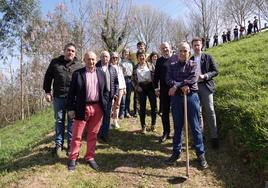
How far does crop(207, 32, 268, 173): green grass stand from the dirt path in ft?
1.11

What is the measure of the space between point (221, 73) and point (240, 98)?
3.19 metres

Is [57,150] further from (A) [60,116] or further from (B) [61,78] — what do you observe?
(B) [61,78]

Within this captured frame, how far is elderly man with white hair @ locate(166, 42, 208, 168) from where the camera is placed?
6496mm

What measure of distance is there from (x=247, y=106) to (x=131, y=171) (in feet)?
9.05

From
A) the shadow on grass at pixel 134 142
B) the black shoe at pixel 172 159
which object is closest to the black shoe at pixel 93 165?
the shadow on grass at pixel 134 142

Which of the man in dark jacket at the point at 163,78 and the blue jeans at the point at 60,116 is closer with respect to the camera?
the blue jeans at the point at 60,116

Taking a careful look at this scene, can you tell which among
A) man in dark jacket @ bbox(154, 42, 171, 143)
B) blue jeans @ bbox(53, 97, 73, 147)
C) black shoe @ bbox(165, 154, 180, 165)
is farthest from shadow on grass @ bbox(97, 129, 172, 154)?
blue jeans @ bbox(53, 97, 73, 147)

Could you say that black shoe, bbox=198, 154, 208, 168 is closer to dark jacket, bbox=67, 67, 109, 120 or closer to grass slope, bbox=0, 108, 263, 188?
grass slope, bbox=0, 108, 263, 188

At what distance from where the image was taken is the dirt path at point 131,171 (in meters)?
6.28

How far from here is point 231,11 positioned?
4778 cm

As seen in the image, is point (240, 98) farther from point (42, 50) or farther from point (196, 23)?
point (196, 23)

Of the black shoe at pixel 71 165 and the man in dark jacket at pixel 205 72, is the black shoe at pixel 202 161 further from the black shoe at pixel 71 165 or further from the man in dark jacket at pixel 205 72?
the black shoe at pixel 71 165

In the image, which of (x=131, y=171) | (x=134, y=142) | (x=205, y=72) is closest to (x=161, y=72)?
(x=205, y=72)

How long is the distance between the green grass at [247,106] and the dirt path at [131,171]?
1.11ft
